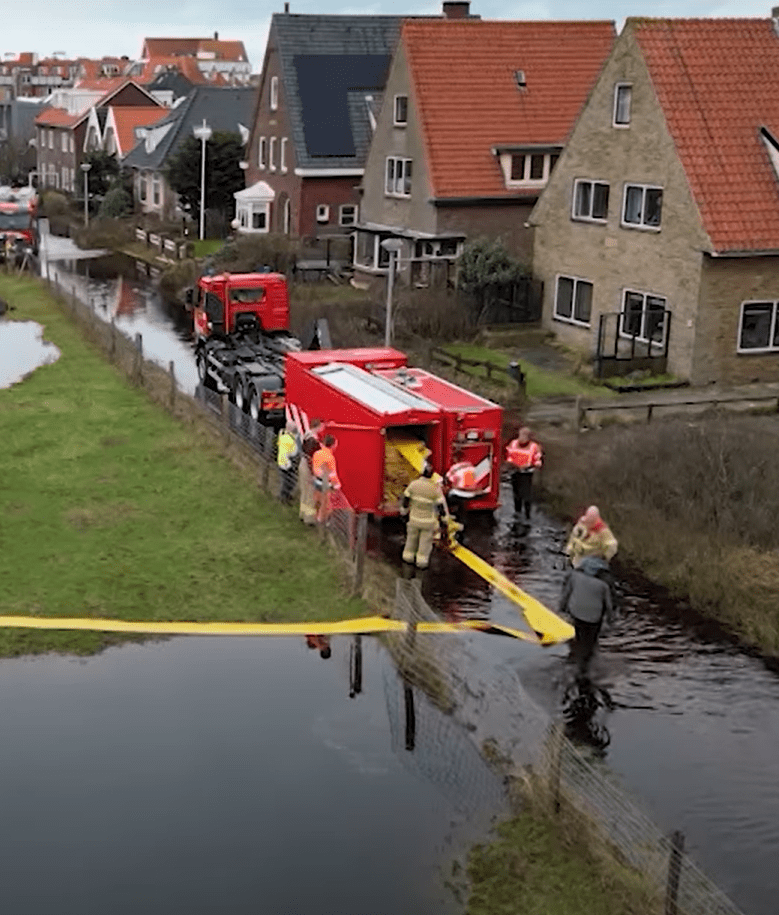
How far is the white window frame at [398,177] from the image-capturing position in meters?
41.8

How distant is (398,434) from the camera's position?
19969mm

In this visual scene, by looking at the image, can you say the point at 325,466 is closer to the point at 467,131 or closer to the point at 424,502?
the point at 424,502

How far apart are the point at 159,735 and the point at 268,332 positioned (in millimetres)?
19185

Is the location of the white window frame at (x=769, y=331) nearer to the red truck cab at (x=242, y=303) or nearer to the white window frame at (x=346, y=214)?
the red truck cab at (x=242, y=303)

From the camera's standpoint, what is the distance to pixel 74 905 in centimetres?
1055

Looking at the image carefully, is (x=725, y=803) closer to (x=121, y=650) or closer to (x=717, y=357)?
(x=121, y=650)

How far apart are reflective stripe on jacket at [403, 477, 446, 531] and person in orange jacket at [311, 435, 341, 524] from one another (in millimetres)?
1364

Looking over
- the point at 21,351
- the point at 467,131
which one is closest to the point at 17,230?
the point at 21,351

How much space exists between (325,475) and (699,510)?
218 inches

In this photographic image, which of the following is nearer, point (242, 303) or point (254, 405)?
point (254, 405)

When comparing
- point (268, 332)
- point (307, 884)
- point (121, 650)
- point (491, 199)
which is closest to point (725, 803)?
point (307, 884)

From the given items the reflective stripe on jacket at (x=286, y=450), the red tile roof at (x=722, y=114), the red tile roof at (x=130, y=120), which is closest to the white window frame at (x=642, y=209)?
the red tile roof at (x=722, y=114)

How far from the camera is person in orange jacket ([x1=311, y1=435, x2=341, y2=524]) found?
61.3 feet

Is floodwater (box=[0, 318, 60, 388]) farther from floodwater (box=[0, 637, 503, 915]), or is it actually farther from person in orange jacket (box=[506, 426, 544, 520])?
floodwater (box=[0, 637, 503, 915])
